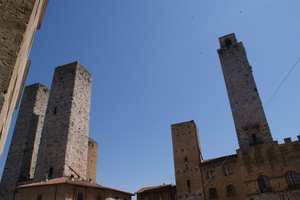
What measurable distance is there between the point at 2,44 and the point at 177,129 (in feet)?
93.3

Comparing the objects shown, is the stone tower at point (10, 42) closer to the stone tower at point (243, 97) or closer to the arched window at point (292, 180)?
the arched window at point (292, 180)

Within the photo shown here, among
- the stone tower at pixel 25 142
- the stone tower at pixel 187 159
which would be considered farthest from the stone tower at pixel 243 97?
the stone tower at pixel 25 142

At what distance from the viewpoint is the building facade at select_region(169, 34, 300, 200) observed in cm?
2108

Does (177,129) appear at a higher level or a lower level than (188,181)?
higher

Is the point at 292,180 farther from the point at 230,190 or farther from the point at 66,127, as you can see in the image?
the point at 66,127

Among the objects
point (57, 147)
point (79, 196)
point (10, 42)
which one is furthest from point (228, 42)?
point (10, 42)

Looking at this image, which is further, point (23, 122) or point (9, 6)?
point (23, 122)

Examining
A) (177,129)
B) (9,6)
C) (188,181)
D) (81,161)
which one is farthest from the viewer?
(177,129)

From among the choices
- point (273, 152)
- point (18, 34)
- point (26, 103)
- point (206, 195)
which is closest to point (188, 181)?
point (206, 195)

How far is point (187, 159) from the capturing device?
27.7 metres

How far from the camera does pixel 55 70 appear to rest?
1016 inches

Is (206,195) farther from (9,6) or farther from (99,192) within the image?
(9,6)

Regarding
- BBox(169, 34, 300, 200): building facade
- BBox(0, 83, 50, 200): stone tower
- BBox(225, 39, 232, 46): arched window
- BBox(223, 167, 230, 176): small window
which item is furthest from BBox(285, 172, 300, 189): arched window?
BBox(0, 83, 50, 200): stone tower

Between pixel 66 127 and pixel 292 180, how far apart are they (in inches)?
787
